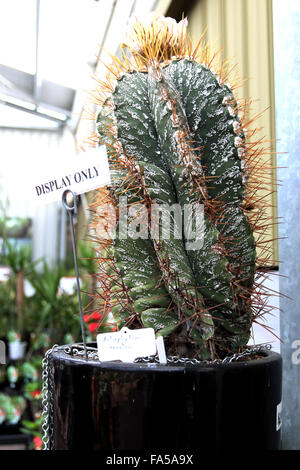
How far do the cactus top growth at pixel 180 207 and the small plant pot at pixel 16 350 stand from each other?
2.14 metres

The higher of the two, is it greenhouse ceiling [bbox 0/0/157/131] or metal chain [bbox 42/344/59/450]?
greenhouse ceiling [bbox 0/0/157/131]

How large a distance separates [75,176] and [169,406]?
0.99 ft

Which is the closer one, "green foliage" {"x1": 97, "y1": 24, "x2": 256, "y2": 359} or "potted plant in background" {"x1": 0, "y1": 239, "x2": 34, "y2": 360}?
"green foliage" {"x1": 97, "y1": 24, "x2": 256, "y2": 359}

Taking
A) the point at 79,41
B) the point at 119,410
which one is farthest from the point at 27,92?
the point at 119,410

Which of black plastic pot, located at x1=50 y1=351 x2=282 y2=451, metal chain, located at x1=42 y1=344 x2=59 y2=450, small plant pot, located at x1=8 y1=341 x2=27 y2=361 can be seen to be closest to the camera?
black plastic pot, located at x1=50 y1=351 x2=282 y2=451

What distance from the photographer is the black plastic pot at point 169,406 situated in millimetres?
476

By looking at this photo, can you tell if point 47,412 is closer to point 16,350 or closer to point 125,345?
point 125,345

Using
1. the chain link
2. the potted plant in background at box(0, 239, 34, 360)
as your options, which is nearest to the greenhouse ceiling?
the potted plant in background at box(0, 239, 34, 360)

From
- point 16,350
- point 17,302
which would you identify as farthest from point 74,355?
point 17,302

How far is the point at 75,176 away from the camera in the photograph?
58 cm

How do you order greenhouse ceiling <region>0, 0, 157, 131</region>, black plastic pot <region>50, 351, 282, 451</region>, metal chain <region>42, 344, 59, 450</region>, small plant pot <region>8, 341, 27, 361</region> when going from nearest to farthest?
1. black plastic pot <region>50, 351, 282, 451</region>
2. metal chain <region>42, 344, 59, 450</region>
3. greenhouse ceiling <region>0, 0, 157, 131</region>
4. small plant pot <region>8, 341, 27, 361</region>

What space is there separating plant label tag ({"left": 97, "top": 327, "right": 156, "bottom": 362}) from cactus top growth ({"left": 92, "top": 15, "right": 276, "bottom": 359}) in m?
0.03

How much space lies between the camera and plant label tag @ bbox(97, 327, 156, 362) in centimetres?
52

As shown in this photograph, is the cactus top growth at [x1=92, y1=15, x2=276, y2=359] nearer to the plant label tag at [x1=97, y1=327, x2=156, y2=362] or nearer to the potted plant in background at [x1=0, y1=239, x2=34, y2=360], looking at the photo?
the plant label tag at [x1=97, y1=327, x2=156, y2=362]
